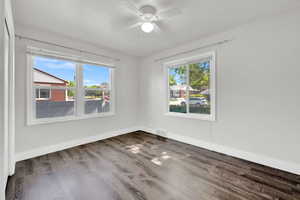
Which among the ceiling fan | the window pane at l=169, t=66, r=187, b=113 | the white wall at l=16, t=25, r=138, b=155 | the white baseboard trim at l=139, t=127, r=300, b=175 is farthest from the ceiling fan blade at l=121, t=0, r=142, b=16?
the white baseboard trim at l=139, t=127, r=300, b=175

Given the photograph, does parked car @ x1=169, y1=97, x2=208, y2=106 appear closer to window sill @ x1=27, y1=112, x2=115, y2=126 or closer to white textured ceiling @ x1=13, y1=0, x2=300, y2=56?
white textured ceiling @ x1=13, y1=0, x2=300, y2=56

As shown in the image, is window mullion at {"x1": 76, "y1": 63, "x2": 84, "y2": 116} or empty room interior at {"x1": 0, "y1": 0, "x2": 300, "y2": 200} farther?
window mullion at {"x1": 76, "y1": 63, "x2": 84, "y2": 116}

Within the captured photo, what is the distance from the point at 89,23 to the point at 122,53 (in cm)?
163

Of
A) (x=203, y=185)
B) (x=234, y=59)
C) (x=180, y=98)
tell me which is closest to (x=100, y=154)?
(x=203, y=185)

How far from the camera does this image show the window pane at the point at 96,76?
11.1 ft

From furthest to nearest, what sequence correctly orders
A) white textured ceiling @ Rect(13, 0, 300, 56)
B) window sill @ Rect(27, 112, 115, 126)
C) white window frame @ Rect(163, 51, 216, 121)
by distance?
white window frame @ Rect(163, 51, 216, 121) < window sill @ Rect(27, 112, 115, 126) < white textured ceiling @ Rect(13, 0, 300, 56)

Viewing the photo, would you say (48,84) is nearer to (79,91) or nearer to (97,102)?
(79,91)

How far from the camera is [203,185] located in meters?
1.80

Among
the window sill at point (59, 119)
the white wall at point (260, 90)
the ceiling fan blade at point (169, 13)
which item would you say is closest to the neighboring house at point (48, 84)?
the window sill at point (59, 119)

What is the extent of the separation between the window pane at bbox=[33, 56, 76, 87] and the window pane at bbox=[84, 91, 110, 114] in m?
0.49

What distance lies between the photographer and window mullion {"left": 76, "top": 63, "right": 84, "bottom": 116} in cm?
321

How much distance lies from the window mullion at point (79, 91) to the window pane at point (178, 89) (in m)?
2.27

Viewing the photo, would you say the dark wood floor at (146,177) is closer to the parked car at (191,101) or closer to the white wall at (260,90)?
the white wall at (260,90)

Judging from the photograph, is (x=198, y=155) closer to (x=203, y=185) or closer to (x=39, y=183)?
(x=203, y=185)
